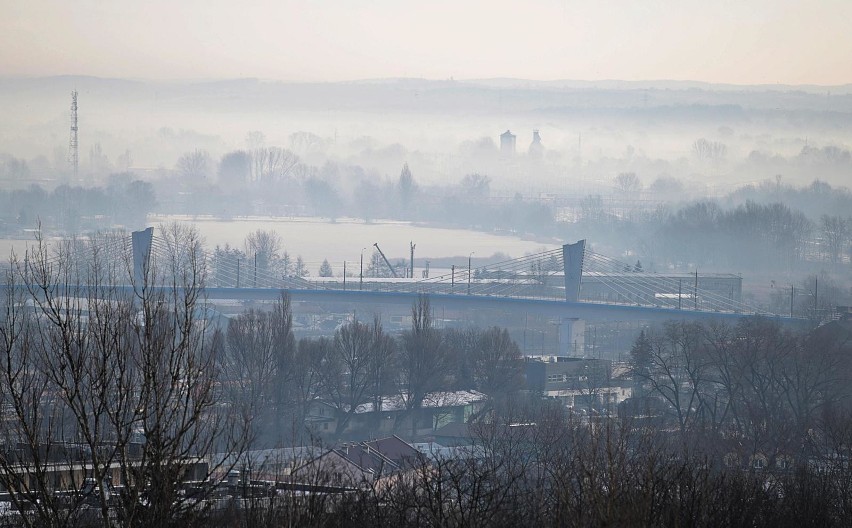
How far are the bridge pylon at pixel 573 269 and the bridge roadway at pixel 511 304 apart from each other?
55 cm

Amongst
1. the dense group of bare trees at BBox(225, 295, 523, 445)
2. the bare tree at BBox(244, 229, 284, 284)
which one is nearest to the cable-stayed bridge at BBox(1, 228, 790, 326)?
the bare tree at BBox(244, 229, 284, 284)

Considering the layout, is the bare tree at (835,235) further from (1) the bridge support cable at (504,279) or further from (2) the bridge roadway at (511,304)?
(2) the bridge roadway at (511,304)

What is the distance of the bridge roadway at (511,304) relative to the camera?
19.3 meters

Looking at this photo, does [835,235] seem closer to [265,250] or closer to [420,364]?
[265,250]

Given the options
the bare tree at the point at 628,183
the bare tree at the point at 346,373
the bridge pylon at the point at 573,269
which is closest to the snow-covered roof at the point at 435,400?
the bare tree at the point at 346,373

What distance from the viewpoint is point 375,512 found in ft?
17.3

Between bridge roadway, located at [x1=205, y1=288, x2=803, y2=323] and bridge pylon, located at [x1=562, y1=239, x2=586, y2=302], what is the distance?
0.55 metres

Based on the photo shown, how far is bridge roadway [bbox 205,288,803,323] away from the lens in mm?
19344

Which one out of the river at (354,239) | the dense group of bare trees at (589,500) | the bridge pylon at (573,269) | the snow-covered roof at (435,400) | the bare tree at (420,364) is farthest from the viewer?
the river at (354,239)

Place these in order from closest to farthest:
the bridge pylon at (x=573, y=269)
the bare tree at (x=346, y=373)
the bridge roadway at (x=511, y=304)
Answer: the bare tree at (x=346, y=373) < the bridge roadway at (x=511, y=304) < the bridge pylon at (x=573, y=269)

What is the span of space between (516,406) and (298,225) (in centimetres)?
2825

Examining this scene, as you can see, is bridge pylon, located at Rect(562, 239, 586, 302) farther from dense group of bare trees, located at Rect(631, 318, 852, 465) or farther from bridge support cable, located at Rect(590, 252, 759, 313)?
dense group of bare trees, located at Rect(631, 318, 852, 465)

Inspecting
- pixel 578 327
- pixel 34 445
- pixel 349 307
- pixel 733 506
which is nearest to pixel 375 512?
pixel 733 506

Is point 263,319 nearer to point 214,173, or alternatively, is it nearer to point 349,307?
point 349,307
